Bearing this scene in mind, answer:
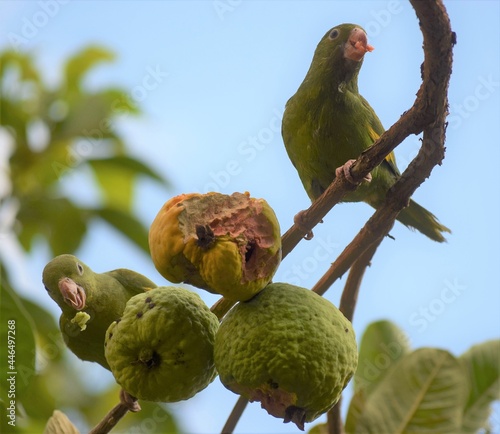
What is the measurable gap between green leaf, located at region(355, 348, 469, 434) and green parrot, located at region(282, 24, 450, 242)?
3.38 ft

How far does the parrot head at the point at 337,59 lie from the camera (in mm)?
2617

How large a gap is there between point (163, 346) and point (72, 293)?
1.55 feet

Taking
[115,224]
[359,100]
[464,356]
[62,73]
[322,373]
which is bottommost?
[115,224]

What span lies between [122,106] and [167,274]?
165 cm

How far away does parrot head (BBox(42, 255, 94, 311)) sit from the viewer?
5.90 feet

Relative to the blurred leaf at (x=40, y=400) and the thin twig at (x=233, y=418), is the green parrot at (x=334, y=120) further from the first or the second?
the blurred leaf at (x=40, y=400)

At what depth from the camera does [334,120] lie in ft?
8.88

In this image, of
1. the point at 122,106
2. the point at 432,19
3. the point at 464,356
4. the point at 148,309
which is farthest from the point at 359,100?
the point at 148,309

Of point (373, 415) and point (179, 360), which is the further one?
point (373, 415)

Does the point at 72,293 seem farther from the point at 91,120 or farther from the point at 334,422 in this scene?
the point at 91,120

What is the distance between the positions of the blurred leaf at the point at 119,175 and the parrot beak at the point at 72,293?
0.99 metres

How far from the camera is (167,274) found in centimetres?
148

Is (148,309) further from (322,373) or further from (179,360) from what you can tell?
(322,373)
